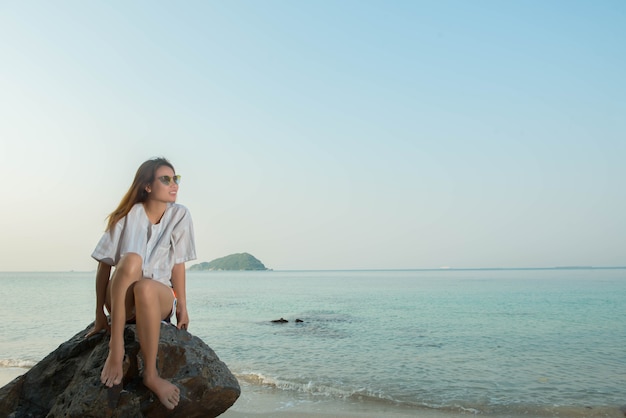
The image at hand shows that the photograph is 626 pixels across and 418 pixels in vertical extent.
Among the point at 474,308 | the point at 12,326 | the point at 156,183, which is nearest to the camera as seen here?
the point at 156,183

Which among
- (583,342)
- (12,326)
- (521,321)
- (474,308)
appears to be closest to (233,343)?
(12,326)

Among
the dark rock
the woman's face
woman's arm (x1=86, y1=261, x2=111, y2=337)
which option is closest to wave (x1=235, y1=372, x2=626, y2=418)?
the dark rock

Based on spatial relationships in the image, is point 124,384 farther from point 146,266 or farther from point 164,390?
point 146,266

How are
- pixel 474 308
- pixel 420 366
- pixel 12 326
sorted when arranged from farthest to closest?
pixel 474 308, pixel 12 326, pixel 420 366

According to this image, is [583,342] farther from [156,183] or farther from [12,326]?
[12,326]

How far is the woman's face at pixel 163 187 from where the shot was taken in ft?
14.7

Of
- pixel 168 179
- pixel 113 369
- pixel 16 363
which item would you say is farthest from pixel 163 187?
pixel 16 363

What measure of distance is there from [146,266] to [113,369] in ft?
2.86

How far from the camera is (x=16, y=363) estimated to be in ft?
35.5

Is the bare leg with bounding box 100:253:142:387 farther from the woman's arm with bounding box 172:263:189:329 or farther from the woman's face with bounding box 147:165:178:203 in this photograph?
the woman's face with bounding box 147:165:178:203

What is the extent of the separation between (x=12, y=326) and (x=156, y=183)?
17868 mm

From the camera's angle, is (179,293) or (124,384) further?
(179,293)

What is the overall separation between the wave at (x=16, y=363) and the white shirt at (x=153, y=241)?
7894 millimetres

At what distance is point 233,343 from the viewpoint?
15.0 m
